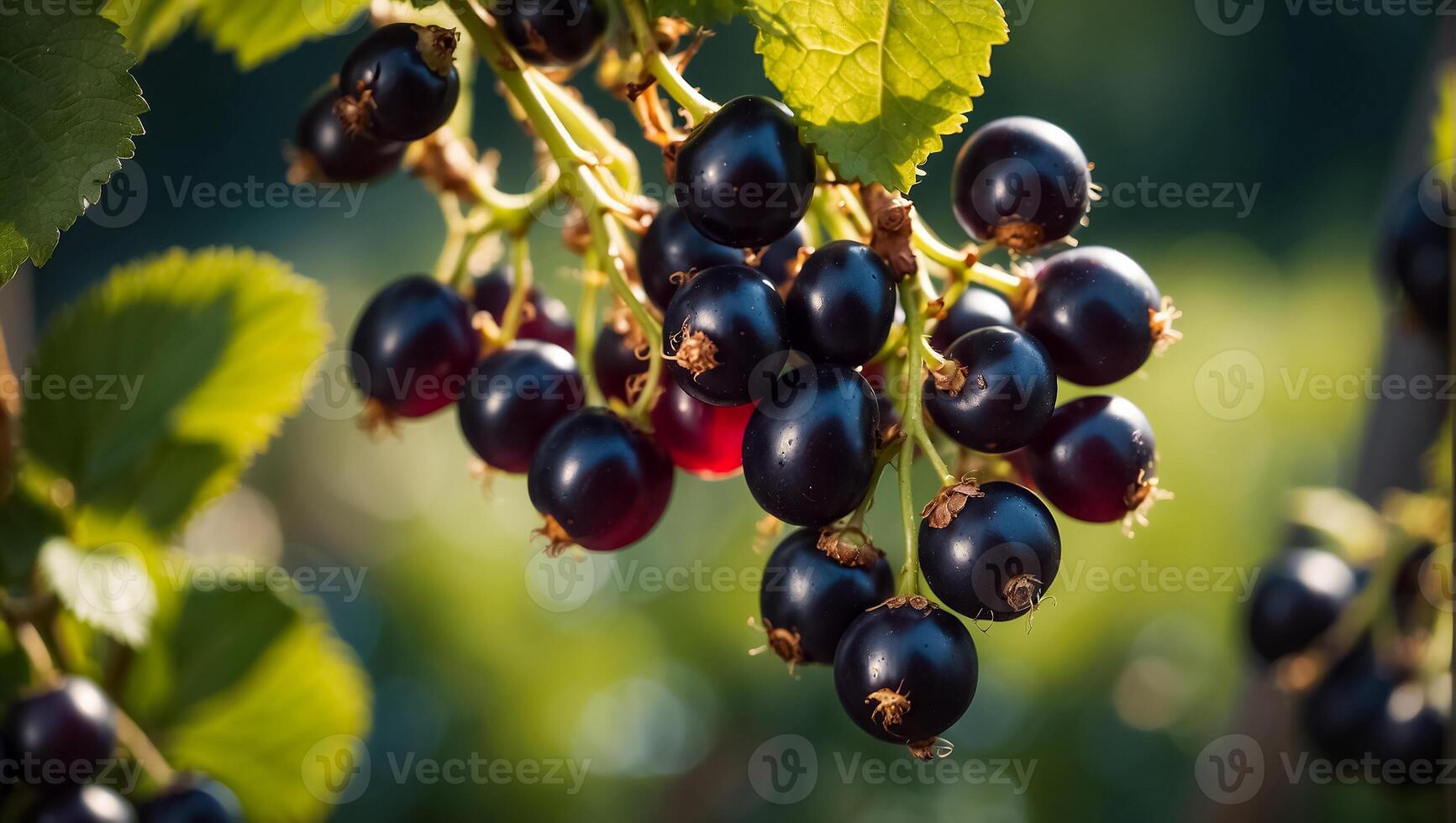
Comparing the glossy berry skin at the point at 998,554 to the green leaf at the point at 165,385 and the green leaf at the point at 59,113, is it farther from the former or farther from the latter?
the green leaf at the point at 165,385

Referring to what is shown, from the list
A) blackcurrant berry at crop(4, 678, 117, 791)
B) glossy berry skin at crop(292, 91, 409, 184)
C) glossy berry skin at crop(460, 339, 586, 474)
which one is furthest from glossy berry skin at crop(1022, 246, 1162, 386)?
blackcurrant berry at crop(4, 678, 117, 791)

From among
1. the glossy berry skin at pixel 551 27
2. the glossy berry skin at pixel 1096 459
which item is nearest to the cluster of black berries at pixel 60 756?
the glossy berry skin at pixel 551 27

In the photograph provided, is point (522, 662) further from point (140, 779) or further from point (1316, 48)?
point (1316, 48)

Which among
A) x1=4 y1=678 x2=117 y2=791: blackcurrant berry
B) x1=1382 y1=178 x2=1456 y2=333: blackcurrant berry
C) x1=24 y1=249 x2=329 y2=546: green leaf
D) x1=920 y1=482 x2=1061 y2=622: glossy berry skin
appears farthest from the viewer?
x1=1382 y1=178 x2=1456 y2=333: blackcurrant berry

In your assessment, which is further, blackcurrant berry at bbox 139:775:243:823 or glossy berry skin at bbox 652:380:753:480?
blackcurrant berry at bbox 139:775:243:823

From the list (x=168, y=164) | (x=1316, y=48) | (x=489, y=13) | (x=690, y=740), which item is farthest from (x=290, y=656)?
(x=1316, y=48)

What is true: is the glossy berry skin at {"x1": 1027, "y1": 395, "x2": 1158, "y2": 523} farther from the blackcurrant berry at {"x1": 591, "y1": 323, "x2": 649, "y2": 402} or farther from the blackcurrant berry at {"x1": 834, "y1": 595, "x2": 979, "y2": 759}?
the blackcurrant berry at {"x1": 591, "y1": 323, "x2": 649, "y2": 402}

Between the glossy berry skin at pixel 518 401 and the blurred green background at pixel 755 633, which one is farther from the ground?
the glossy berry skin at pixel 518 401
